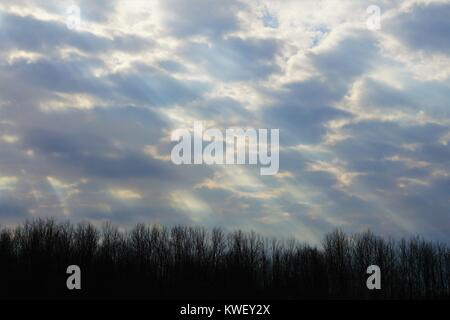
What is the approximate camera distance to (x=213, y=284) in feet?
248

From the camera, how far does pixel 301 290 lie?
253 ft

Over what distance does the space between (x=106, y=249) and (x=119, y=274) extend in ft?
14.7
